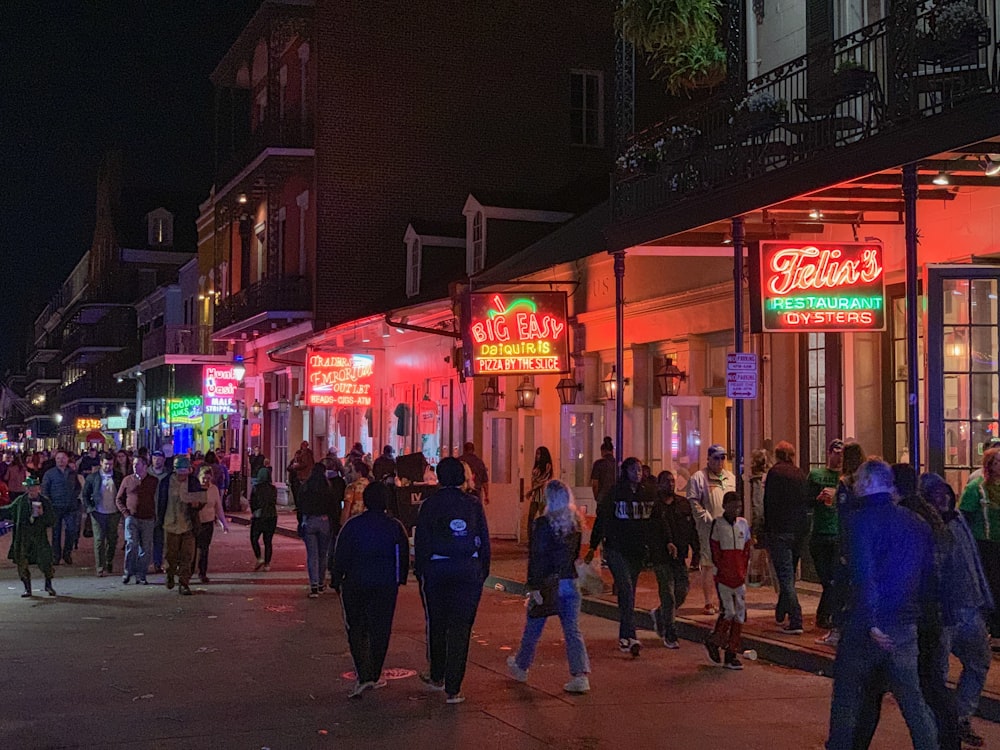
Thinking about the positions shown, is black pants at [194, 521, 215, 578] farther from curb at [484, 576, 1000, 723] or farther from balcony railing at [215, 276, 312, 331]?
balcony railing at [215, 276, 312, 331]

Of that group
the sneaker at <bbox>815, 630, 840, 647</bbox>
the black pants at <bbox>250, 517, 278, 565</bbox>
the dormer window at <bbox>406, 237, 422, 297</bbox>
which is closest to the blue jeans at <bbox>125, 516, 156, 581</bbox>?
the black pants at <bbox>250, 517, 278, 565</bbox>

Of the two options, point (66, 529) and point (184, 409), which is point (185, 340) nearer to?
point (184, 409)

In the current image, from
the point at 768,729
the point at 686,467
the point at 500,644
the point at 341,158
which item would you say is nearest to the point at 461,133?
the point at 341,158

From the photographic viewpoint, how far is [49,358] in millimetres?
106375

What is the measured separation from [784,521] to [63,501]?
41.3ft

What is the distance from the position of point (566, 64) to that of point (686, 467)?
62.8 feet

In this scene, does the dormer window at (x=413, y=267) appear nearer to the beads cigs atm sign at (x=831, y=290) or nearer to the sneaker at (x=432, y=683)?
the beads cigs atm sign at (x=831, y=290)

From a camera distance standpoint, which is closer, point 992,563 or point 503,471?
point 992,563

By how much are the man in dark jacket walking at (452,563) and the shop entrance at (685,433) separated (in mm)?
8718

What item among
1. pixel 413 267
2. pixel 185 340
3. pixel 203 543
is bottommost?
pixel 203 543

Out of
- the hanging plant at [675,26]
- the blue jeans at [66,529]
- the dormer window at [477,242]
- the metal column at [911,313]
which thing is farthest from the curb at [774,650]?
the dormer window at [477,242]

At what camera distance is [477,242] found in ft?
92.9

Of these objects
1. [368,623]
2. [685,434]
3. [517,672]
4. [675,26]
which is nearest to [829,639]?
[517,672]

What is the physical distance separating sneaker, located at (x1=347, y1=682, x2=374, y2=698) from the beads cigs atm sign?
5.88 meters
